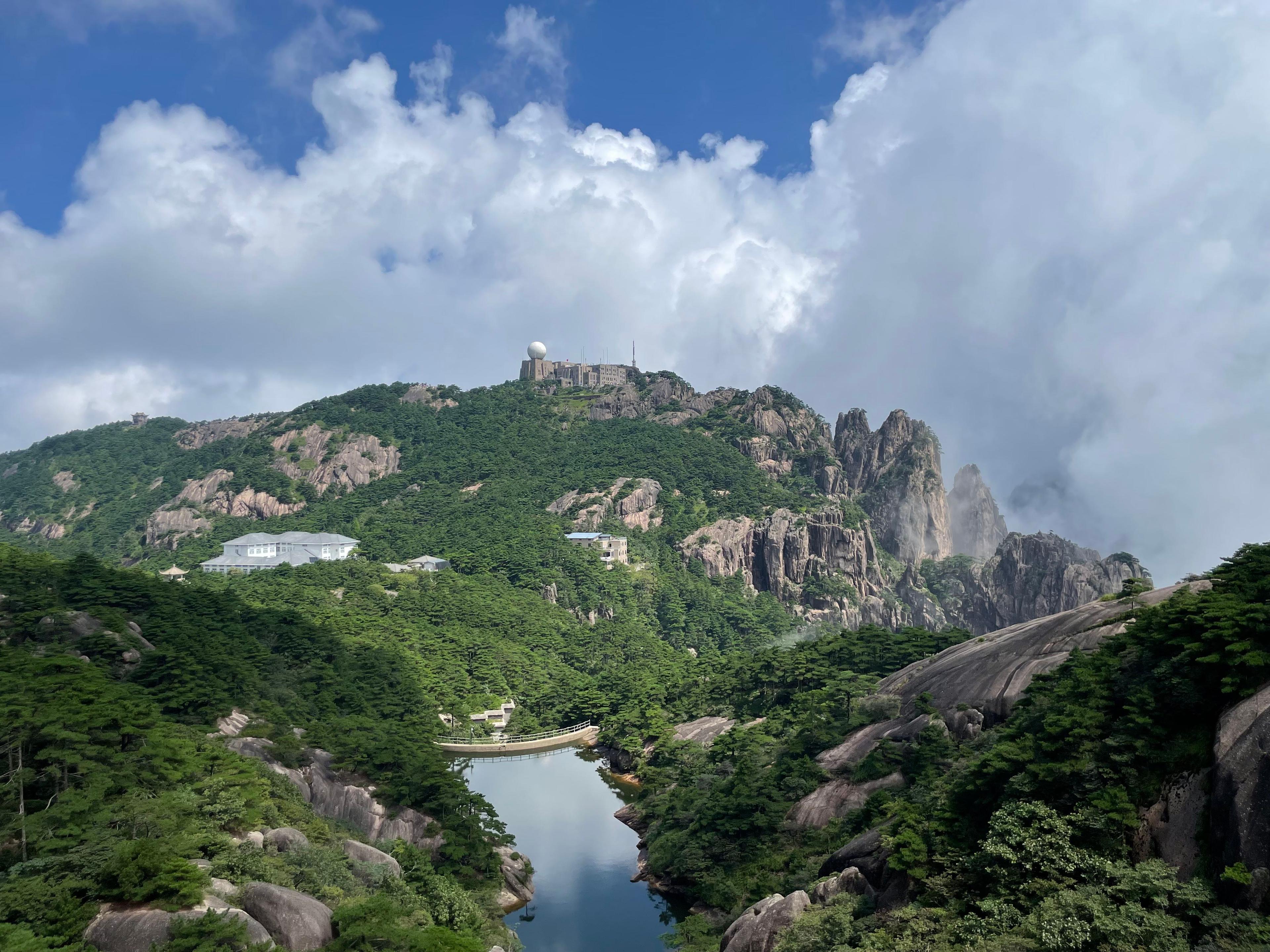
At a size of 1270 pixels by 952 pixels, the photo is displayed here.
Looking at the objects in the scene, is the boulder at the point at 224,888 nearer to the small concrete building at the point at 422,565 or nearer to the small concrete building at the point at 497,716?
the small concrete building at the point at 497,716

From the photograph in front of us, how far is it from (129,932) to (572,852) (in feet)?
107

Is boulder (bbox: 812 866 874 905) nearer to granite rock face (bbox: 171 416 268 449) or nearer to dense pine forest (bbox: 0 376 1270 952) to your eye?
dense pine forest (bbox: 0 376 1270 952)

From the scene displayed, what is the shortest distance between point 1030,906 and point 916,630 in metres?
42.4

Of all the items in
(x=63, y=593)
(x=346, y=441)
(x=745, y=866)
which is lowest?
(x=745, y=866)

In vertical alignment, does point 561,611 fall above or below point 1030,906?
above

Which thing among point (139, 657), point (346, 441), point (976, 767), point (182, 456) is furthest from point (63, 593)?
point (182, 456)

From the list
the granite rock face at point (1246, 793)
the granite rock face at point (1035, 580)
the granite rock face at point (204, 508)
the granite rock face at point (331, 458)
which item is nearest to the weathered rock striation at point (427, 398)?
the granite rock face at point (331, 458)

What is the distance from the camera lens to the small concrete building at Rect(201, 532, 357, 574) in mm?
116031

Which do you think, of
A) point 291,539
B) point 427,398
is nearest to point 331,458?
point 427,398

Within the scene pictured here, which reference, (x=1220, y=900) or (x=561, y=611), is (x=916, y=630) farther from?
(x=561, y=611)

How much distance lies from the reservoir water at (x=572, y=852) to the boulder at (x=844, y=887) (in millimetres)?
13053

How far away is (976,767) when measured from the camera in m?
29.1

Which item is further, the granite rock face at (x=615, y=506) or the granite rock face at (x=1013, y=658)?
the granite rock face at (x=615, y=506)

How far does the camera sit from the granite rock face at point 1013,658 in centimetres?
3784
